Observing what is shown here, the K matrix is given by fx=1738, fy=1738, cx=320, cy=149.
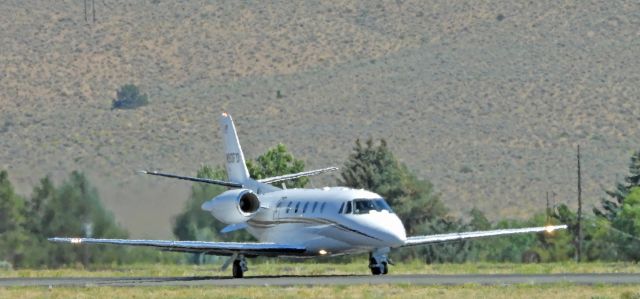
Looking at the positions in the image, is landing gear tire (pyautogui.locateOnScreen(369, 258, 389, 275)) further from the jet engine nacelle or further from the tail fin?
the tail fin

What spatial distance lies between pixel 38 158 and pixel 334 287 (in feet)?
369

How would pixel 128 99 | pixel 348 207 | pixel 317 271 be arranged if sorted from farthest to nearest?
pixel 128 99
pixel 317 271
pixel 348 207

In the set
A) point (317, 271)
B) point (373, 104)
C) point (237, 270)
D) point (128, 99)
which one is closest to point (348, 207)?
point (237, 270)

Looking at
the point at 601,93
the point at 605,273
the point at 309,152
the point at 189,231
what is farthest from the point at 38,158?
the point at 605,273

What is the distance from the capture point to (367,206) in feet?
181

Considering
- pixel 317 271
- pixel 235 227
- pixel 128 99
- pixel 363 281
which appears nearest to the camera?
pixel 363 281

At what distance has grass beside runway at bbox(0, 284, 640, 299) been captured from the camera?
42406 mm

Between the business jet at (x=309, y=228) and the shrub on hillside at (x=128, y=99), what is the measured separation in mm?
119553

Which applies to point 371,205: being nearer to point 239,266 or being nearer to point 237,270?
point 239,266

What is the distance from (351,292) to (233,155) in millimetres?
24101

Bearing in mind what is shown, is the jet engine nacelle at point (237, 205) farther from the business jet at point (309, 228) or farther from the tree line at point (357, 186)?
the tree line at point (357, 186)

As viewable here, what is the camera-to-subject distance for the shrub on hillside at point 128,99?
17962 cm

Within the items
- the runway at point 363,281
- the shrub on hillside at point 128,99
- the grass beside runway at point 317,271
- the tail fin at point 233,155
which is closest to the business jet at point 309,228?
the runway at point 363,281

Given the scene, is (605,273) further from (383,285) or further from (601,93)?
(601,93)
